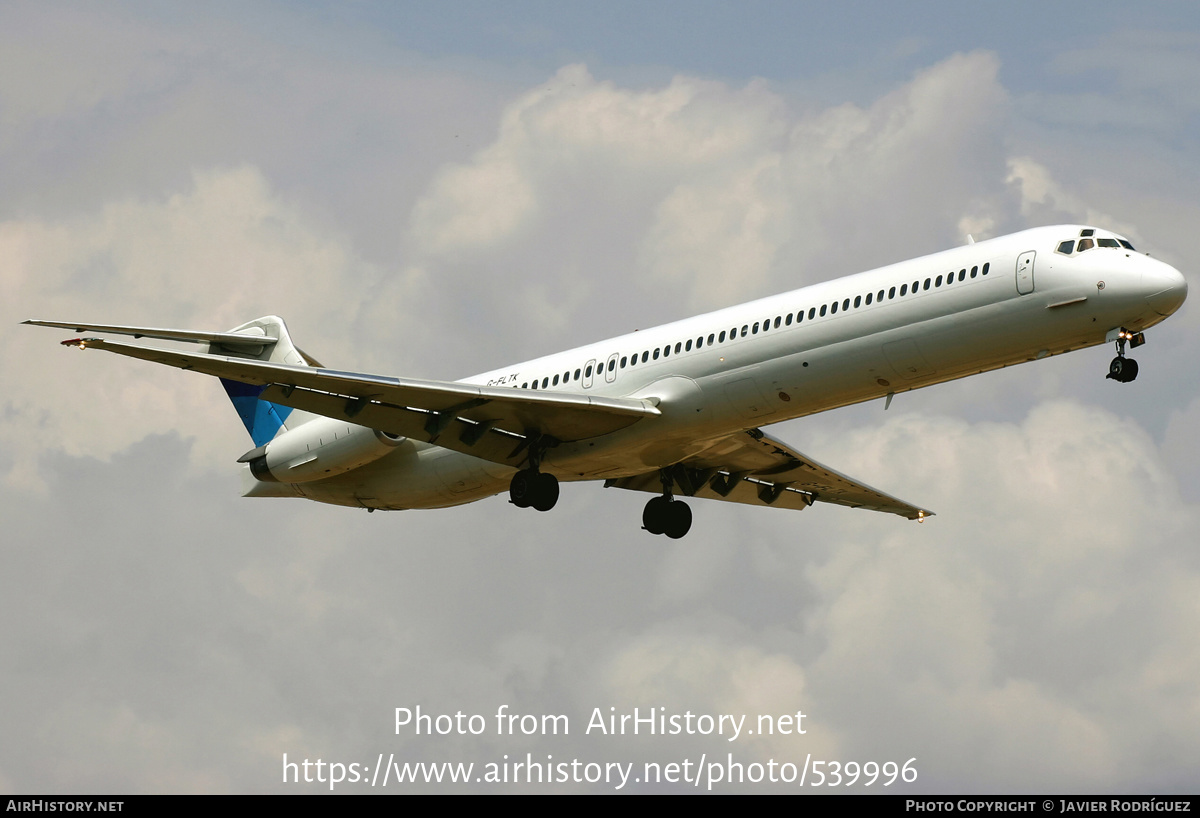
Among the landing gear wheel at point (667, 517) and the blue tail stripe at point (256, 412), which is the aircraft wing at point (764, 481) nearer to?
the landing gear wheel at point (667, 517)

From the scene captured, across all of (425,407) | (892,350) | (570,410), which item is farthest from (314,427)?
(892,350)

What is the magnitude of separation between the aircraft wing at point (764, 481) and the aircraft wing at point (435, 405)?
3.83 metres

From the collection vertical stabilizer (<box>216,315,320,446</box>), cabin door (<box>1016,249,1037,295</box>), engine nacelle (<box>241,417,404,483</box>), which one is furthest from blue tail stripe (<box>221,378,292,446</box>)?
cabin door (<box>1016,249,1037,295</box>)

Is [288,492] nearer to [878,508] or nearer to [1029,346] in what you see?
[878,508]

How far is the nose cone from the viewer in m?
25.8

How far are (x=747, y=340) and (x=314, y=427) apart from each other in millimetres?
10454

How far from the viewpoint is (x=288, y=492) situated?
3628cm

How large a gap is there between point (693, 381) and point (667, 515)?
24.1 feet

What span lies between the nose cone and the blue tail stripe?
1932 centimetres

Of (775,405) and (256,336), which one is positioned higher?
(256,336)

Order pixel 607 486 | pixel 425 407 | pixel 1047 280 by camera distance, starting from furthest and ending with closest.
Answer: pixel 607 486 < pixel 425 407 < pixel 1047 280

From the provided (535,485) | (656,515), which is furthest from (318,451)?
(656,515)

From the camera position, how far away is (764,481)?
3691 cm

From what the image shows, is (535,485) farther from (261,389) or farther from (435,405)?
(261,389)
